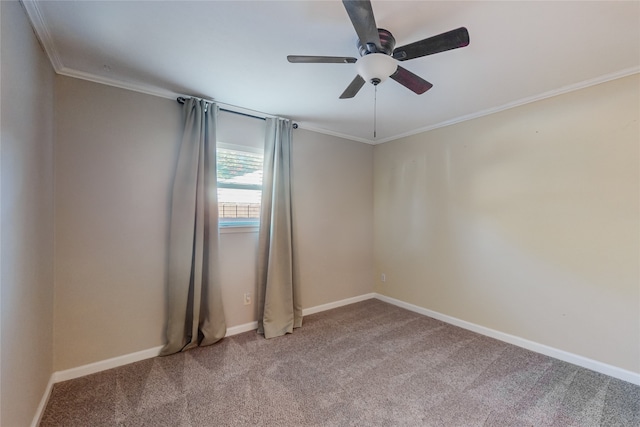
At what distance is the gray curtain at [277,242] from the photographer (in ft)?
9.75

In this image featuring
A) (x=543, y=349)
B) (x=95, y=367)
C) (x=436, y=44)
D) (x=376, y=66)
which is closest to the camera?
(x=436, y=44)

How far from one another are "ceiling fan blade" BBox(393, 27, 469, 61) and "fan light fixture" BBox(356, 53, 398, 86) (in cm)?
7

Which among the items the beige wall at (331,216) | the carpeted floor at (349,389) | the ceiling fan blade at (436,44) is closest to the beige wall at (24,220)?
the carpeted floor at (349,389)

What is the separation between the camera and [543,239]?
2.54 metres

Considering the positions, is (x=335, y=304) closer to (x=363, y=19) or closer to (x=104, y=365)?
(x=104, y=365)

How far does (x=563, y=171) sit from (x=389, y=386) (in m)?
2.42

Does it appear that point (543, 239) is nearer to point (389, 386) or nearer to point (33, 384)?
point (389, 386)

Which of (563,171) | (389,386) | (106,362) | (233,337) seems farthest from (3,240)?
(563,171)

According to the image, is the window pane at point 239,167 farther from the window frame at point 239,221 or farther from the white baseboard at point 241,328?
the white baseboard at point 241,328

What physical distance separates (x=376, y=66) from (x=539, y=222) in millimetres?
2232

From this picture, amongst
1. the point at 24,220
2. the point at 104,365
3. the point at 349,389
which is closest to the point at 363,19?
the point at 24,220

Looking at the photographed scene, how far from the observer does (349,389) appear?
201cm

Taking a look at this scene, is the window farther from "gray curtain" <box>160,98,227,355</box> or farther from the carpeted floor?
the carpeted floor

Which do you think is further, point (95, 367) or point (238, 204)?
point (238, 204)
